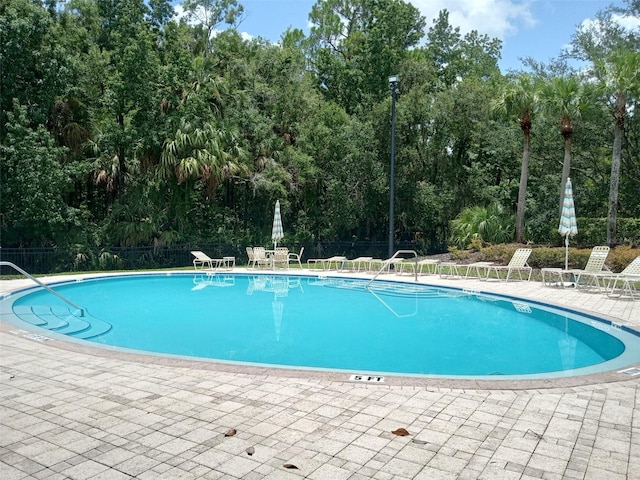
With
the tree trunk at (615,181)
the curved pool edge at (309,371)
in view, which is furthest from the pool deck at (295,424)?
the tree trunk at (615,181)

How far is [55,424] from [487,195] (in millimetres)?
21062

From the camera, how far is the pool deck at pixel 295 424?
325 cm

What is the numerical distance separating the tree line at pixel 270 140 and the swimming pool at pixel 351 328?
5.69 metres

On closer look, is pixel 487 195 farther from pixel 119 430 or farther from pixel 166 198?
pixel 119 430

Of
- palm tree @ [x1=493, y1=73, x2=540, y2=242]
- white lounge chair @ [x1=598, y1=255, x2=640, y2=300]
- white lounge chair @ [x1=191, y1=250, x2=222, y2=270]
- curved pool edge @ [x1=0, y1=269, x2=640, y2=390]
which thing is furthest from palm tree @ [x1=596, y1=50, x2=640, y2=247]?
white lounge chair @ [x1=191, y1=250, x2=222, y2=270]

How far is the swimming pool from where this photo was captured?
7277mm

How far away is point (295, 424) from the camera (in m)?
4.00

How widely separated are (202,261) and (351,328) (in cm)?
1083

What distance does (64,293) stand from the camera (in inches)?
561

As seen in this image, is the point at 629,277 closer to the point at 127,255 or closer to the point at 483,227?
the point at 483,227

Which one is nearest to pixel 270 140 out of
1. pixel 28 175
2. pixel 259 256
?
pixel 259 256

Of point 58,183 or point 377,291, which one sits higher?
point 58,183

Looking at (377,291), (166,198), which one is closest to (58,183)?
(166,198)

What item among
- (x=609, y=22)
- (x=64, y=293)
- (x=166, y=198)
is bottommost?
(x=64, y=293)
